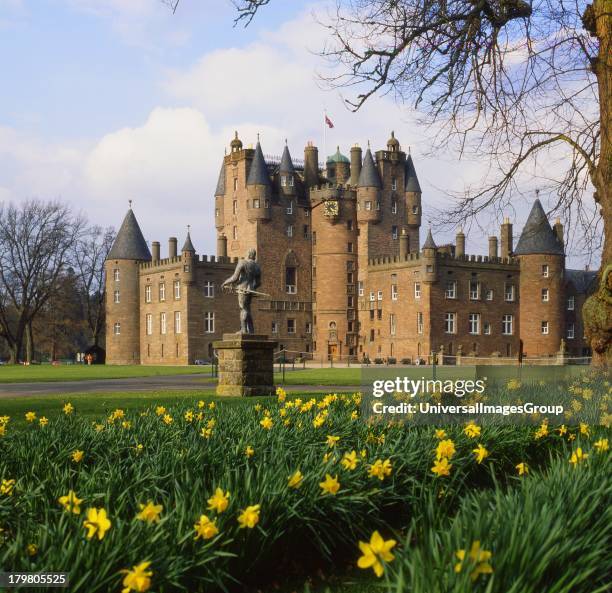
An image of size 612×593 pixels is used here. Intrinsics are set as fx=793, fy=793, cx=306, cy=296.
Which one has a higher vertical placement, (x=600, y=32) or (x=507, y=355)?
(x=600, y=32)

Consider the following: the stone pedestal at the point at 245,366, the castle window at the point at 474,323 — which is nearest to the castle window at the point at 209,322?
the castle window at the point at 474,323

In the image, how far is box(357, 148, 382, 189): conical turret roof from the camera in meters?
73.5

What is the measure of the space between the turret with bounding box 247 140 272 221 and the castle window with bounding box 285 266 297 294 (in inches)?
213

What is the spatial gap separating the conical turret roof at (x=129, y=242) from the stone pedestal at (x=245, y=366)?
185 ft

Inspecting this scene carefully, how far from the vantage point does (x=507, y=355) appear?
6981cm

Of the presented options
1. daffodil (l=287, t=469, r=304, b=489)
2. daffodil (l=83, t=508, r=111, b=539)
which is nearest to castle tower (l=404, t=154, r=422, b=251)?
daffodil (l=287, t=469, r=304, b=489)

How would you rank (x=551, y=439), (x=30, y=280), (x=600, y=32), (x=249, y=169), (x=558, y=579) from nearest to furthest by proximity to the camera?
(x=558, y=579)
(x=551, y=439)
(x=600, y=32)
(x=30, y=280)
(x=249, y=169)

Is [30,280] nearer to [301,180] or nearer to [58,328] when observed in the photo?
[58,328]

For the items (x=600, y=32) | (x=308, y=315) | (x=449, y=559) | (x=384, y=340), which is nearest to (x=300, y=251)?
(x=308, y=315)

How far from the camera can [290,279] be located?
73.6 meters

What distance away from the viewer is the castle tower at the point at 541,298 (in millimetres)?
68562

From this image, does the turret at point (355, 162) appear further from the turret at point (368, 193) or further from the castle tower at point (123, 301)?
the castle tower at point (123, 301)

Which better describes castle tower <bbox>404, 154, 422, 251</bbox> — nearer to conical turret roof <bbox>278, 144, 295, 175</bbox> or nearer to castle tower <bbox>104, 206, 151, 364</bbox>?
conical turret roof <bbox>278, 144, 295, 175</bbox>

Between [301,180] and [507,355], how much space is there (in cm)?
2510
